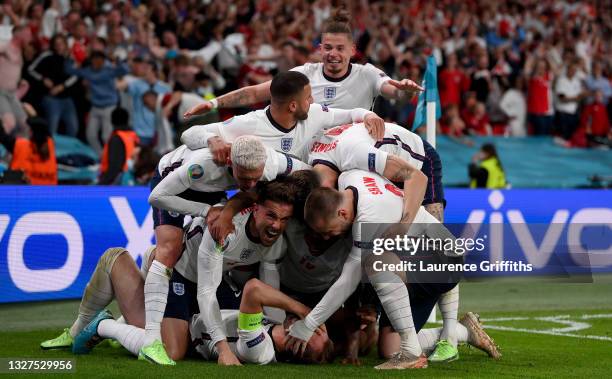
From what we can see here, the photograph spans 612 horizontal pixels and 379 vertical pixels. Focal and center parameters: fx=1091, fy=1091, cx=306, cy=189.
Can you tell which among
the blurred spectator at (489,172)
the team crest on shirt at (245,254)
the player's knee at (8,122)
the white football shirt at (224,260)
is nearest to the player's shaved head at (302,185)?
the white football shirt at (224,260)

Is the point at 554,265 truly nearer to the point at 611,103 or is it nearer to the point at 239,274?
the point at 239,274

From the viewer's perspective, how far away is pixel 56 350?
8.27 meters

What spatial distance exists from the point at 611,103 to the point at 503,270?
1035 cm

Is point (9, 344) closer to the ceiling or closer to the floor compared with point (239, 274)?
closer to the floor

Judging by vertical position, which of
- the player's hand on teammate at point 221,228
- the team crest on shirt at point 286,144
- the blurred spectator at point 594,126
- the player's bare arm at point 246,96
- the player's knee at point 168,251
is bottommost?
the blurred spectator at point 594,126

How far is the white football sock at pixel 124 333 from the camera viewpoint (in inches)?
304

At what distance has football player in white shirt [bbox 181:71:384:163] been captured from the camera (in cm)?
816

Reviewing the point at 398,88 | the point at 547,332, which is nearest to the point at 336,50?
the point at 398,88

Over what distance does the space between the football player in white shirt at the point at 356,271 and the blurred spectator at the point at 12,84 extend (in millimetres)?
9423

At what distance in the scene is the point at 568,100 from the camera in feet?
73.3

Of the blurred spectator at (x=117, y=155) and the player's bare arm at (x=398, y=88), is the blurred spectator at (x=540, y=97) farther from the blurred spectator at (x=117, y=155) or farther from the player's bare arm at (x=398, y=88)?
the player's bare arm at (x=398, y=88)

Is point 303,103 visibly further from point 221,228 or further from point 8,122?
point 8,122

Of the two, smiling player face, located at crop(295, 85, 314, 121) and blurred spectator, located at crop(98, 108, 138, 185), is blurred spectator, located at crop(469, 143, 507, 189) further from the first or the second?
smiling player face, located at crop(295, 85, 314, 121)

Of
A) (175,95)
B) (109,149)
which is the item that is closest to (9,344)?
(109,149)
